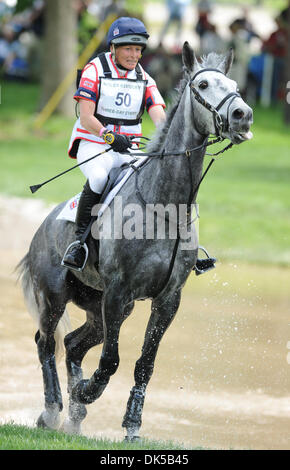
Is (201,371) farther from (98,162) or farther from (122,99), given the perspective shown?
(122,99)

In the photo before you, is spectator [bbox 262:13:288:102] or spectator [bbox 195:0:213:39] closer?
spectator [bbox 195:0:213:39]

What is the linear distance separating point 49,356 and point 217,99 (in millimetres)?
2884

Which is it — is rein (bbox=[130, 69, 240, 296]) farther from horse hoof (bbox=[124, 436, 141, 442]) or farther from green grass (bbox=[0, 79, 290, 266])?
green grass (bbox=[0, 79, 290, 266])

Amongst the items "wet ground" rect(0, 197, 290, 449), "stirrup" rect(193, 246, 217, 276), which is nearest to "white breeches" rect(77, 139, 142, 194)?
"stirrup" rect(193, 246, 217, 276)

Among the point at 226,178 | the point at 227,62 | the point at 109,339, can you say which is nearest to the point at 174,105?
the point at 227,62

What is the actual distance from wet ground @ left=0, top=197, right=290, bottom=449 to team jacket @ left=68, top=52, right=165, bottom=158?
2.39 m

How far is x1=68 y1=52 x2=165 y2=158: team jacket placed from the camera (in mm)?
7160

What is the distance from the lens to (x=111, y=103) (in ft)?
23.8

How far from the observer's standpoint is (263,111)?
27203 mm

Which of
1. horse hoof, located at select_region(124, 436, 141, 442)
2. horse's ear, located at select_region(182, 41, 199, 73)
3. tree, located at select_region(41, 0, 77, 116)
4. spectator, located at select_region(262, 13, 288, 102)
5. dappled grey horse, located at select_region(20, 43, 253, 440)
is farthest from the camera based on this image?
spectator, located at select_region(262, 13, 288, 102)

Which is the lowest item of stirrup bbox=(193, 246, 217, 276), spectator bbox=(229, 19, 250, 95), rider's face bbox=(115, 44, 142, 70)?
stirrup bbox=(193, 246, 217, 276)

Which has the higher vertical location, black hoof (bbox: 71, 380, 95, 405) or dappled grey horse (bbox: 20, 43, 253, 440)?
dappled grey horse (bbox: 20, 43, 253, 440)

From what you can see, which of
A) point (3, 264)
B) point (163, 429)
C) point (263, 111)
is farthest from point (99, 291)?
point (263, 111)
